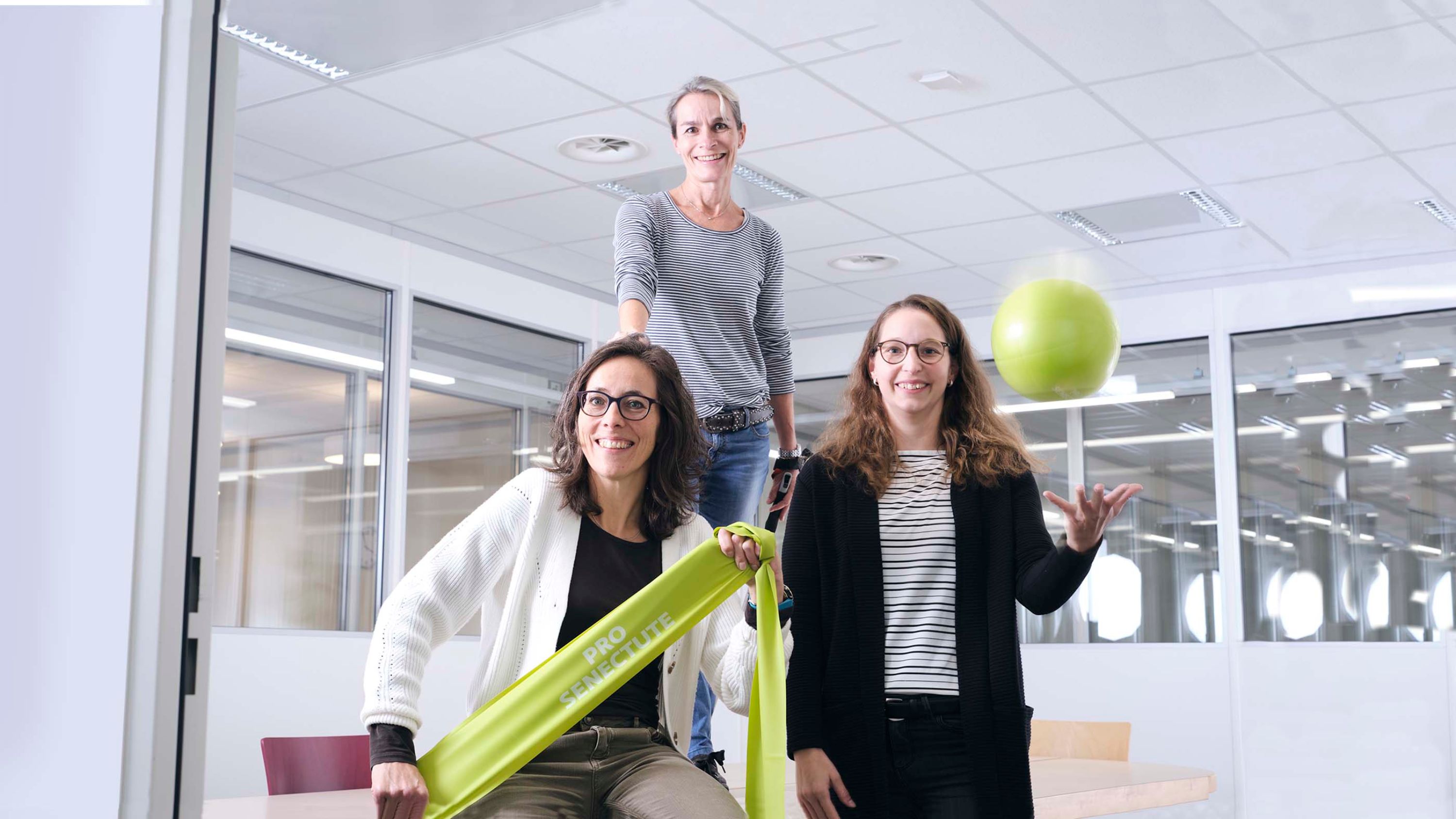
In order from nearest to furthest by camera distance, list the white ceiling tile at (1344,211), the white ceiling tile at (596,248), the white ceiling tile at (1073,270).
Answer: the white ceiling tile at (1344,211) → the white ceiling tile at (596,248) → the white ceiling tile at (1073,270)

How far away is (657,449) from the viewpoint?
211 centimetres

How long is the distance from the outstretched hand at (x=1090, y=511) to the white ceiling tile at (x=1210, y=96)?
131 inches

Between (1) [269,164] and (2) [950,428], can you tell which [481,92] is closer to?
(1) [269,164]

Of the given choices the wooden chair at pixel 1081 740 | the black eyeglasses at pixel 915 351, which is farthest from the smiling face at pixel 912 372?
the wooden chair at pixel 1081 740

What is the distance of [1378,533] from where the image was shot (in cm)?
673

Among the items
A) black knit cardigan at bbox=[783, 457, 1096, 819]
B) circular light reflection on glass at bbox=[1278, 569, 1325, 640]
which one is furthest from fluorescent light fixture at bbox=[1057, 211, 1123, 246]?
black knit cardigan at bbox=[783, 457, 1096, 819]

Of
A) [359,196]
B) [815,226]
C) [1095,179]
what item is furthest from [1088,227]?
[359,196]

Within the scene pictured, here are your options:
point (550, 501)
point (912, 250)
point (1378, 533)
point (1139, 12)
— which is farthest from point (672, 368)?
point (1378, 533)

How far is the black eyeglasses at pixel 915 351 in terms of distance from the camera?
2145mm

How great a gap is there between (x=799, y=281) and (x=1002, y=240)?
49.2 inches

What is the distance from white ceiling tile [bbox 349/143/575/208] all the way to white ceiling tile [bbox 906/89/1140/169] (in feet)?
5.66

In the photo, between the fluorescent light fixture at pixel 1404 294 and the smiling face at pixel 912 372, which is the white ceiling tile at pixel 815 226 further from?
the smiling face at pixel 912 372

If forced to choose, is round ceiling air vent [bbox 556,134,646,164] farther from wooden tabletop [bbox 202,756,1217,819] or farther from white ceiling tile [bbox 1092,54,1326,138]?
wooden tabletop [bbox 202,756,1217,819]

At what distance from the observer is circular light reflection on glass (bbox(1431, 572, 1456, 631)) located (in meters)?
6.50
